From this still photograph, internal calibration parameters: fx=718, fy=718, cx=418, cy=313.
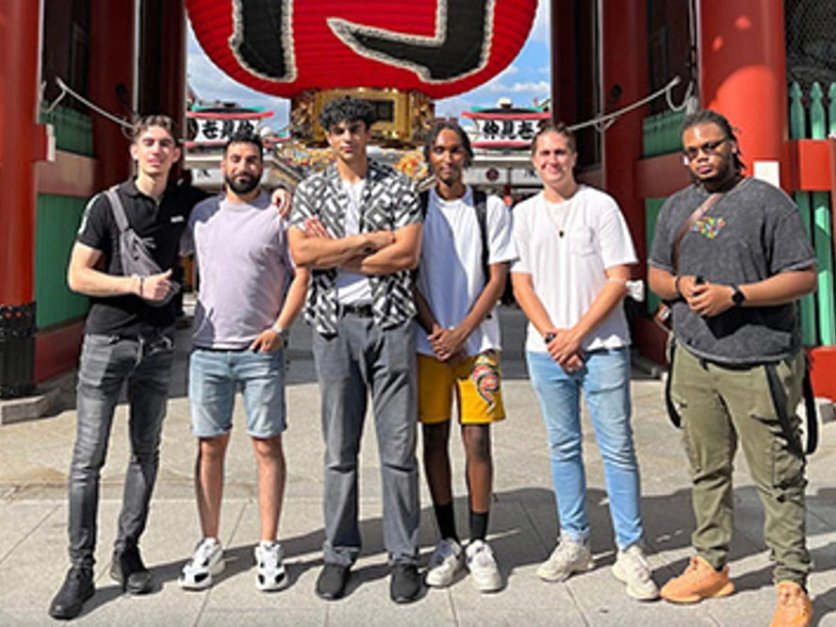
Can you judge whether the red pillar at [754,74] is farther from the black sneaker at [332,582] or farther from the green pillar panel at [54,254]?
the green pillar panel at [54,254]

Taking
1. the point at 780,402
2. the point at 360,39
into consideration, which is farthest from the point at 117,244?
the point at 360,39

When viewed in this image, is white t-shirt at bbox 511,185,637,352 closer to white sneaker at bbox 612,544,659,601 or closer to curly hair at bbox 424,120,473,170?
curly hair at bbox 424,120,473,170

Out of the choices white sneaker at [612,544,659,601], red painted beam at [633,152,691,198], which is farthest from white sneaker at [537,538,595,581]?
red painted beam at [633,152,691,198]

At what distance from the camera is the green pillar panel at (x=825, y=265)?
18.3 ft

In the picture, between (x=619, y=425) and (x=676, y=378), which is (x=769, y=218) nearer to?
(x=676, y=378)

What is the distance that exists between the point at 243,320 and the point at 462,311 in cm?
81

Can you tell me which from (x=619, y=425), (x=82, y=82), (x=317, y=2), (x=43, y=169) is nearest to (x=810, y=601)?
(x=619, y=425)

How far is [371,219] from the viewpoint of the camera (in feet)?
8.38

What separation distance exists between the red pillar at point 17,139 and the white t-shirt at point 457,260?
4061 millimetres

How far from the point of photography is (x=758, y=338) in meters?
2.38

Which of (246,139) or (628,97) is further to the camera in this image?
(628,97)

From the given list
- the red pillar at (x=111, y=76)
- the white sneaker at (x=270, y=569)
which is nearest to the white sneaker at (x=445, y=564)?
the white sneaker at (x=270, y=569)

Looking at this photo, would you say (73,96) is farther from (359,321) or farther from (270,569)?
(270,569)

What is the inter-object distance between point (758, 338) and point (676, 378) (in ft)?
1.13
